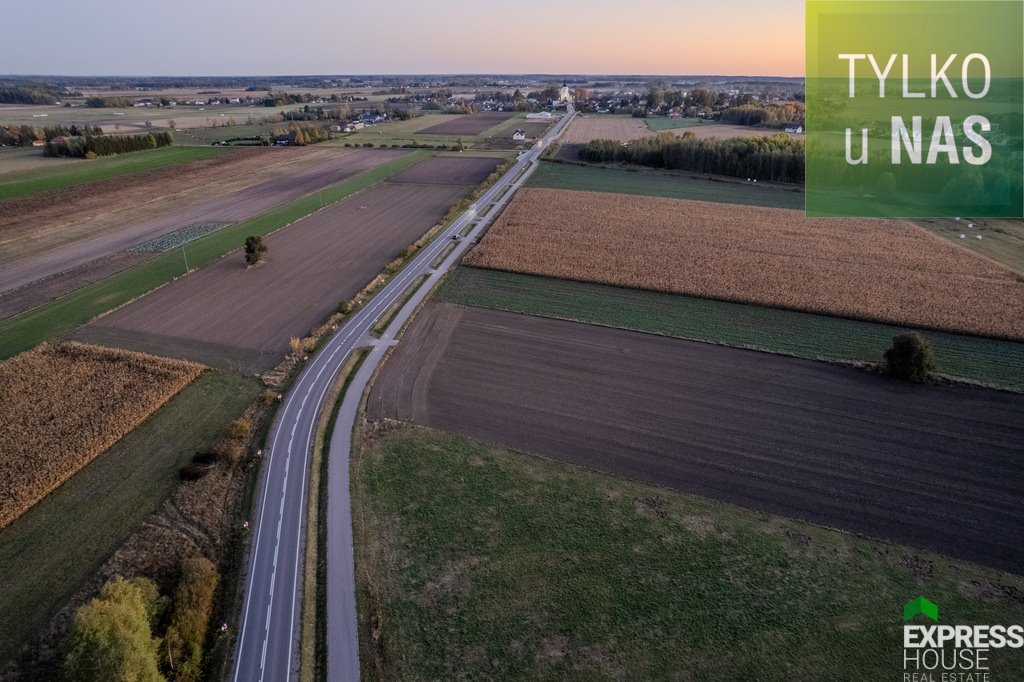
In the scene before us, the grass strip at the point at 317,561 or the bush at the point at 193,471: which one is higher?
the bush at the point at 193,471

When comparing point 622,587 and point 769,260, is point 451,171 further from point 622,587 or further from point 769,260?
point 622,587

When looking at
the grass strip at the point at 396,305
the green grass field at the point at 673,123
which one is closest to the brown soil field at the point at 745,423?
the grass strip at the point at 396,305

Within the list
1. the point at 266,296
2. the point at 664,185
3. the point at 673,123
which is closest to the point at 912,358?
the point at 266,296

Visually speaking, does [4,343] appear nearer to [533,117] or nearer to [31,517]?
[31,517]

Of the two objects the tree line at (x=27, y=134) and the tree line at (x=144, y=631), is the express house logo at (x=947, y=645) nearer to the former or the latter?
the tree line at (x=144, y=631)

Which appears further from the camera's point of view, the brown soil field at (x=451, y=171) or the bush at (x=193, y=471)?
the brown soil field at (x=451, y=171)

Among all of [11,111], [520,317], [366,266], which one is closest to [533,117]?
[366,266]

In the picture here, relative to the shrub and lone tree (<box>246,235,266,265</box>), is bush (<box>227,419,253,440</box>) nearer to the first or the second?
the shrub
